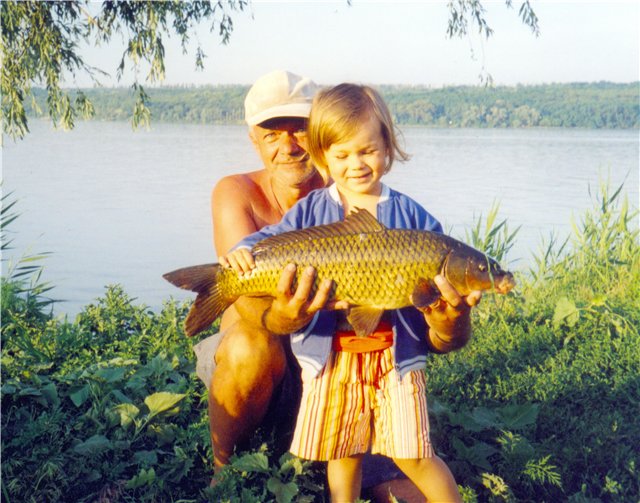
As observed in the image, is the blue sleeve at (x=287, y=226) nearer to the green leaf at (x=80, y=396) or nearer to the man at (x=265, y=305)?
the man at (x=265, y=305)

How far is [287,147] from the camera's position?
3.45m

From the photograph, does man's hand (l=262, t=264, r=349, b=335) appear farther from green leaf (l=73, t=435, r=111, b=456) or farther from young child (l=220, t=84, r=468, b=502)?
green leaf (l=73, t=435, r=111, b=456)

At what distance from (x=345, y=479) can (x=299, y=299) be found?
2.70 feet

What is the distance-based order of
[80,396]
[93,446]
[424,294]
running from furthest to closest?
[80,396] → [93,446] → [424,294]

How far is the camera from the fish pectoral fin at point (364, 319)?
2.57m

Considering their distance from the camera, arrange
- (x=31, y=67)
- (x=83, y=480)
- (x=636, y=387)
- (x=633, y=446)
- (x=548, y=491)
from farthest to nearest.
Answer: (x=31, y=67), (x=636, y=387), (x=633, y=446), (x=548, y=491), (x=83, y=480)

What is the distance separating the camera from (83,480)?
306 centimetres

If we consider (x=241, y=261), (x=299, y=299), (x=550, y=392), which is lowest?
(x=550, y=392)

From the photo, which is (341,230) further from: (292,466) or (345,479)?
(292,466)

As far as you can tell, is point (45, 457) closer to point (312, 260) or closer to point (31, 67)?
point (312, 260)

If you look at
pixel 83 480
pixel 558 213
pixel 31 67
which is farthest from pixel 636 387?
pixel 558 213

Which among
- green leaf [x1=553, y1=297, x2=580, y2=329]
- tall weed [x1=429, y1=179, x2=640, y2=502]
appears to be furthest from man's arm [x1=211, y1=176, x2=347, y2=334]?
green leaf [x1=553, y1=297, x2=580, y2=329]

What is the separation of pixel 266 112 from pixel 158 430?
5.06ft

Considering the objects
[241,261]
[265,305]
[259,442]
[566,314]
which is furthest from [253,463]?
[566,314]
